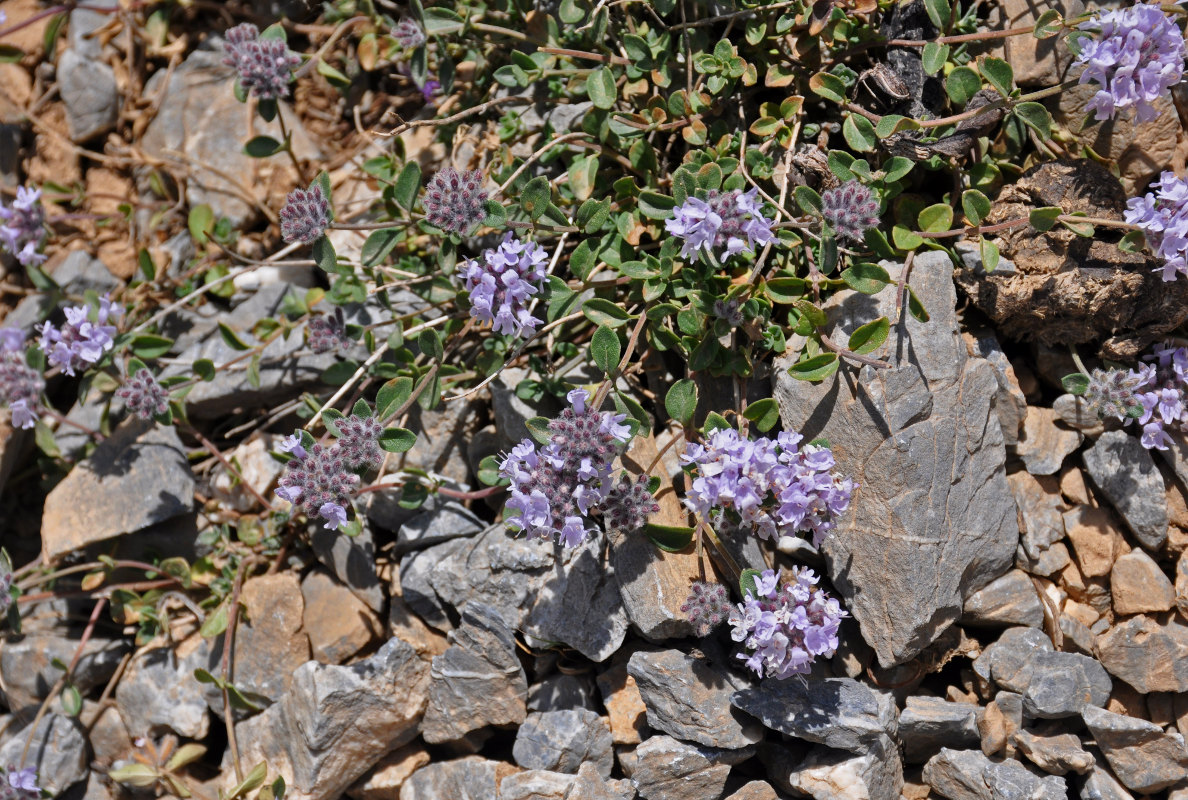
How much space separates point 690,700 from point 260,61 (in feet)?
13.6

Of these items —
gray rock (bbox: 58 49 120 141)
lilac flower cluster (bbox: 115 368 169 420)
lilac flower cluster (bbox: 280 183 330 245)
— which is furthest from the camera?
gray rock (bbox: 58 49 120 141)

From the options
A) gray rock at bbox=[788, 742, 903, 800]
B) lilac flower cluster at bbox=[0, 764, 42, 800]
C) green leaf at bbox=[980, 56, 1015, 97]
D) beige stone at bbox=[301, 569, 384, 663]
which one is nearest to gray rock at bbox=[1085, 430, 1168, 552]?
gray rock at bbox=[788, 742, 903, 800]

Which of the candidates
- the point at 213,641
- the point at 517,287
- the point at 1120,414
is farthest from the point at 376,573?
the point at 1120,414

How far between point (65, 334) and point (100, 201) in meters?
1.68

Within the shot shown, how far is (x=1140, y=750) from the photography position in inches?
156

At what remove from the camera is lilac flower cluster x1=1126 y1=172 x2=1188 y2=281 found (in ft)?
12.8

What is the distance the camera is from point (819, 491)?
12.6 feet

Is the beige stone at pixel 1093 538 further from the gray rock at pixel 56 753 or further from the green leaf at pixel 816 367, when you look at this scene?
the gray rock at pixel 56 753

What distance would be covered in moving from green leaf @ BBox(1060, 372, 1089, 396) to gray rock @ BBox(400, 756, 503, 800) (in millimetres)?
3363

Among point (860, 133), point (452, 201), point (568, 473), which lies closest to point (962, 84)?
point (860, 133)

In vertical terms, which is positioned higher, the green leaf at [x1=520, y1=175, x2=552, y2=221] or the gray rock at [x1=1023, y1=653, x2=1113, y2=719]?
the green leaf at [x1=520, y1=175, x2=552, y2=221]

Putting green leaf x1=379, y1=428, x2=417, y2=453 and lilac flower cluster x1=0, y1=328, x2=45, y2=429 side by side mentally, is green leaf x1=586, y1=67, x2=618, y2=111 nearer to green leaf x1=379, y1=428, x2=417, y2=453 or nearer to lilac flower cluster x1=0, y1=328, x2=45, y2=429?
green leaf x1=379, y1=428, x2=417, y2=453

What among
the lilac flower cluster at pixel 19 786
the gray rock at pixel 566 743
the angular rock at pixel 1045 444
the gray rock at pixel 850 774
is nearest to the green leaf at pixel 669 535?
the gray rock at pixel 566 743

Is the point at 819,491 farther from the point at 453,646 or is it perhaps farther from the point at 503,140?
the point at 503,140
